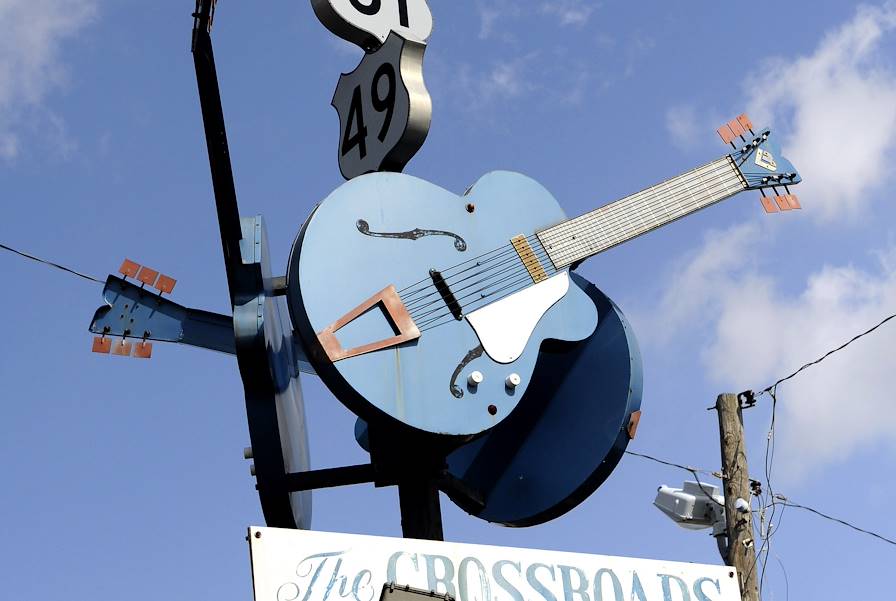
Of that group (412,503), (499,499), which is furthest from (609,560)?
(499,499)

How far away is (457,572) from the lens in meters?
6.10

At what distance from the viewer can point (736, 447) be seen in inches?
433

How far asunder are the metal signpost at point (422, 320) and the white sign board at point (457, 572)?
0.08ft

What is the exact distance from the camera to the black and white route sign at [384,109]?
8.73 meters

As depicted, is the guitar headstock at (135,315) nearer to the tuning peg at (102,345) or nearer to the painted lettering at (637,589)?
the tuning peg at (102,345)

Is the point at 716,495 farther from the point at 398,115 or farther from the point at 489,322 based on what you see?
the point at 398,115

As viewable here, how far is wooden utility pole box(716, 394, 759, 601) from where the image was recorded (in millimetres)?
10372

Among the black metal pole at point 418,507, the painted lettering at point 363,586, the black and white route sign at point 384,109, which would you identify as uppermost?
the black and white route sign at point 384,109

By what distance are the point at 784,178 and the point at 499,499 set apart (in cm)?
313

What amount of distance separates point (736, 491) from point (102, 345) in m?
5.06

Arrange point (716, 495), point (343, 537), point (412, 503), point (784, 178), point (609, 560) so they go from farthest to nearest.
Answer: point (716, 495), point (784, 178), point (412, 503), point (609, 560), point (343, 537)

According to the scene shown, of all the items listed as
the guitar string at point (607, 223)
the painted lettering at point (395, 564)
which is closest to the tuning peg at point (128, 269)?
the guitar string at point (607, 223)

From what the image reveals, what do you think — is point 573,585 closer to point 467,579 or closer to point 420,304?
point 467,579

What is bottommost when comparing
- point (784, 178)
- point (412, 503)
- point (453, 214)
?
point (412, 503)
